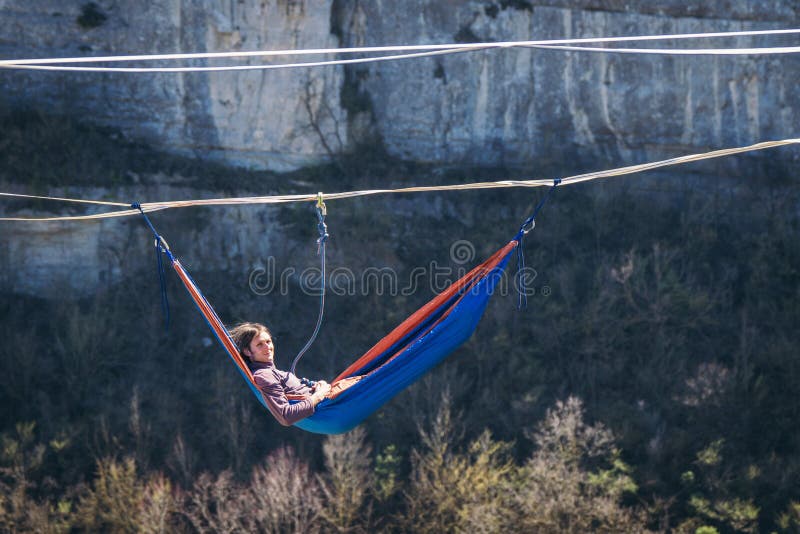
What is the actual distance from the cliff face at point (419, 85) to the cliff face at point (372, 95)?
0.07 ft

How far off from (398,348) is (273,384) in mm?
887

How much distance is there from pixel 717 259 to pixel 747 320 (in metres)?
1.24

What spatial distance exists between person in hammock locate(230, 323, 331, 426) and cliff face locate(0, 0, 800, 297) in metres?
8.29

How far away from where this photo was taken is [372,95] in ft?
48.5

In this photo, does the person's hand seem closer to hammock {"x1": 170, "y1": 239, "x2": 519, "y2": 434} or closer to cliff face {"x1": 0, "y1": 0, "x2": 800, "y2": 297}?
hammock {"x1": 170, "y1": 239, "x2": 519, "y2": 434}

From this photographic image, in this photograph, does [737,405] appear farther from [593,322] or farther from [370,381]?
[370,381]

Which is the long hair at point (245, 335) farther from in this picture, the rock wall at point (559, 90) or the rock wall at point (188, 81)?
the rock wall at point (559, 90)

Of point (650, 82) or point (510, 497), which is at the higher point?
point (650, 82)

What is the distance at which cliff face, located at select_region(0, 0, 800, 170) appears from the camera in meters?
13.8

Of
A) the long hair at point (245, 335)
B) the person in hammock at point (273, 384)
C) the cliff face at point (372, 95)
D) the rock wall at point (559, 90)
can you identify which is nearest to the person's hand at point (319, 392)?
the person in hammock at point (273, 384)

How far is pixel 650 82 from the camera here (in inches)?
599

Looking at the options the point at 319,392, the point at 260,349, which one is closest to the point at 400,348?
the point at 319,392

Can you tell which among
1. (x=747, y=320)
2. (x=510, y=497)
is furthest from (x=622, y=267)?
(x=510, y=497)

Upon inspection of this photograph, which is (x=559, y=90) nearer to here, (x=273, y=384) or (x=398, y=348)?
(x=398, y=348)
